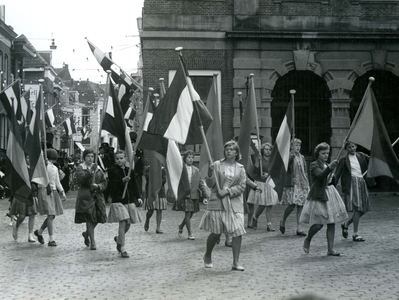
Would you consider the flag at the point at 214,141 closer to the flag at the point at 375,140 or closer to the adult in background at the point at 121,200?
the adult in background at the point at 121,200

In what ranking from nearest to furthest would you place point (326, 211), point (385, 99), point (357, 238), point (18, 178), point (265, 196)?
point (326, 211), point (18, 178), point (357, 238), point (265, 196), point (385, 99)

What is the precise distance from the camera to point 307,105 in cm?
2305

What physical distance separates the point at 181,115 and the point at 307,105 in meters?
14.1

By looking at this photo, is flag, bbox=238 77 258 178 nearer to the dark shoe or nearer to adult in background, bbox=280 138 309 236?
adult in background, bbox=280 138 309 236

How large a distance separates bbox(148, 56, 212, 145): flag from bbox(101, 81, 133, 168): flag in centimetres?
88

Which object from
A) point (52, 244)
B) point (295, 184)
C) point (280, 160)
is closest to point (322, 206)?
point (280, 160)

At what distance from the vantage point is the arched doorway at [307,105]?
2295 cm

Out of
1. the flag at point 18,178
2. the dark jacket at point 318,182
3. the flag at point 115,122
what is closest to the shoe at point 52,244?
the flag at point 18,178

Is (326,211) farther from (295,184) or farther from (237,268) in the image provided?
(295,184)

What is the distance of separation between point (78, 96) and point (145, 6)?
78067 millimetres

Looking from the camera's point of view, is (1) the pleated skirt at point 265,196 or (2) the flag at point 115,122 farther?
(1) the pleated skirt at point 265,196

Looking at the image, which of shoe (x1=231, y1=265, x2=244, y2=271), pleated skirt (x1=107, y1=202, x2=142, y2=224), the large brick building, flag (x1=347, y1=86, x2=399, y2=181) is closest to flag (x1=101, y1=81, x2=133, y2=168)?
pleated skirt (x1=107, y1=202, x2=142, y2=224)

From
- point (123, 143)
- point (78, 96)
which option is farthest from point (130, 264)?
point (78, 96)

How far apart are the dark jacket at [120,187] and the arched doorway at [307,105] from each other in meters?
13.0
